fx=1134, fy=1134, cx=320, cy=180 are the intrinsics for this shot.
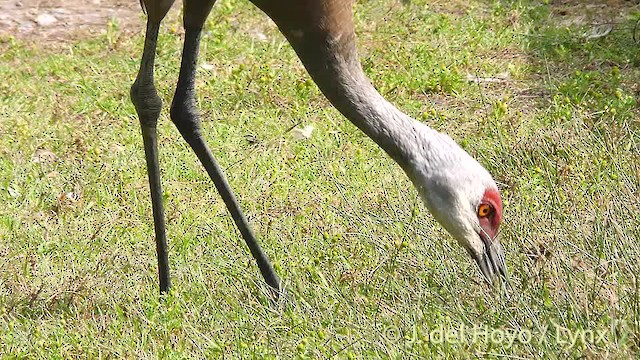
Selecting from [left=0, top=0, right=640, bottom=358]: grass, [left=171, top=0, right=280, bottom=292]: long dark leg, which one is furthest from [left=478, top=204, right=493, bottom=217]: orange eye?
[left=171, top=0, right=280, bottom=292]: long dark leg

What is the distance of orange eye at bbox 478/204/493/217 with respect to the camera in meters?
4.39

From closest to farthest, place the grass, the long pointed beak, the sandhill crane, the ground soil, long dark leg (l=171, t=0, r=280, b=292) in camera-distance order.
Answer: the grass
the long pointed beak
the sandhill crane
long dark leg (l=171, t=0, r=280, b=292)
the ground soil

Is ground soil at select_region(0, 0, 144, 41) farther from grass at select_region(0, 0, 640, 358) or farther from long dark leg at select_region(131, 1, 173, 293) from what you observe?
long dark leg at select_region(131, 1, 173, 293)

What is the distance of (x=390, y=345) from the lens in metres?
3.70

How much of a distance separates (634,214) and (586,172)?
73 centimetres

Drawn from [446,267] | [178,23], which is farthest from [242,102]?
[446,267]

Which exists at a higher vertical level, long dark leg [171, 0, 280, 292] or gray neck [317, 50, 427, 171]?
gray neck [317, 50, 427, 171]

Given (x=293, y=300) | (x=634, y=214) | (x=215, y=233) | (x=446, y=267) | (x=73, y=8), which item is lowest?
(x=73, y=8)

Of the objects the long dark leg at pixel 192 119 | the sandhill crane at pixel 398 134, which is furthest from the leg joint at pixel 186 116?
the sandhill crane at pixel 398 134

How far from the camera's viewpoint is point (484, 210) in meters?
4.39

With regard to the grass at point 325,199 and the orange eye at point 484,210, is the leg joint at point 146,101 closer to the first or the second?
the grass at point 325,199

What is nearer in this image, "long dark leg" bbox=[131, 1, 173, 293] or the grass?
the grass

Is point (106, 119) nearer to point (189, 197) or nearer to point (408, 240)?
point (189, 197)

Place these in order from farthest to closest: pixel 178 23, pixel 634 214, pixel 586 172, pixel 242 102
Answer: pixel 178 23 < pixel 242 102 < pixel 586 172 < pixel 634 214
